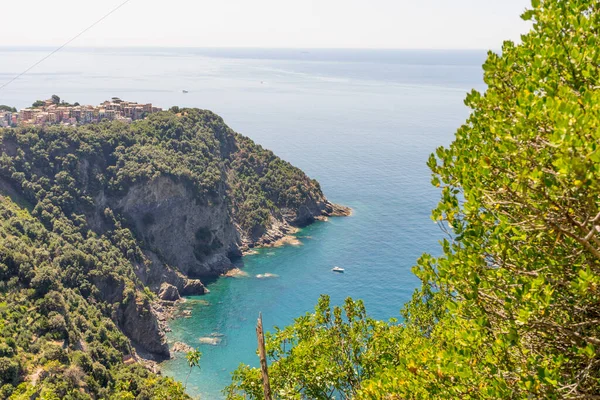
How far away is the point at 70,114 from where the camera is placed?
92688mm

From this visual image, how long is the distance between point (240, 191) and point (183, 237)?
19.3 metres

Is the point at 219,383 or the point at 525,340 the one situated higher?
the point at 525,340

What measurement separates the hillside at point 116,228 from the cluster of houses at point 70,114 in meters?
9.88

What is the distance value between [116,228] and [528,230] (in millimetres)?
70411

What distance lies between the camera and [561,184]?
6695mm

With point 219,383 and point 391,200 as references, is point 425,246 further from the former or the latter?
point 219,383

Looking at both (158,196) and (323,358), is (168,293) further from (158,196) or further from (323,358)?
(323,358)

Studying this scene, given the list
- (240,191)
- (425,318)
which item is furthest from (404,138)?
(425,318)

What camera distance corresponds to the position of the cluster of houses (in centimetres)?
8888

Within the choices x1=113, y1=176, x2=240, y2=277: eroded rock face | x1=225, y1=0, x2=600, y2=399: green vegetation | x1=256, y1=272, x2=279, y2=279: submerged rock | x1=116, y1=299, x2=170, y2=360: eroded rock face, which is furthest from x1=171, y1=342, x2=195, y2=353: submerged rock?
x1=225, y1=0, x2=600, y2=399: green vegetation

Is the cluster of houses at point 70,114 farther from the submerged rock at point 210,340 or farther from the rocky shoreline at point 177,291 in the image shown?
the submerged rock at point 210,340

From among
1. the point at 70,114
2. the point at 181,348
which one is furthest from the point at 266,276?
the point at 70,114

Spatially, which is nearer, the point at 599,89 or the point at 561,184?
the point at 561,184

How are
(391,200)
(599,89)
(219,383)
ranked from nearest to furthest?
1. (599,89)
2. (219,383)
3. (391,200)
